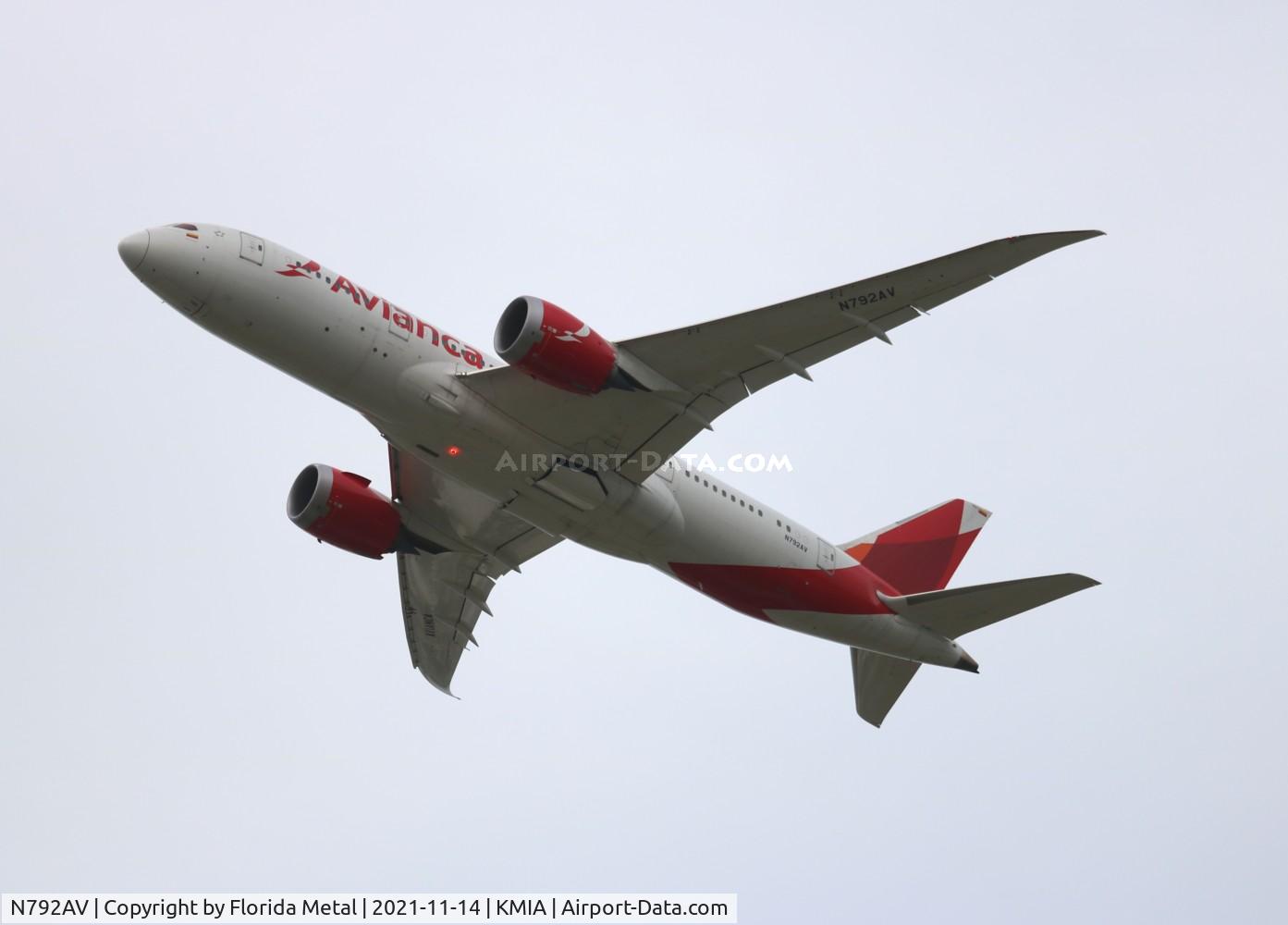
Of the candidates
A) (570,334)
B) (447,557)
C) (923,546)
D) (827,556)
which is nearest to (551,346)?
(570,334)

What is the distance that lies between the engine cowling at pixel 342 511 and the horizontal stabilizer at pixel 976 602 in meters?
12.0

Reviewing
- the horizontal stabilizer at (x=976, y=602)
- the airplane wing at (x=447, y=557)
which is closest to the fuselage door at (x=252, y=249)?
the airplane wing at (x=447, y=557)

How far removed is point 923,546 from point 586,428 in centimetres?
1149

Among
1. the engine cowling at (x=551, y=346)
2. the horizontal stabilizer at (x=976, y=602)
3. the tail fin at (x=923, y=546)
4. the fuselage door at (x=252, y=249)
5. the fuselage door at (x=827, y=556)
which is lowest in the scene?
the horizontal stabilizer at (x=976, y=602)

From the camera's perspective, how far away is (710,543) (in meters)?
30.9

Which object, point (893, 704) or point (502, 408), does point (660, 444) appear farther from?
point (893, 704)

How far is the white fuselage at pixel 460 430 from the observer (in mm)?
26641

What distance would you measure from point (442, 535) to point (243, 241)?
10.2m

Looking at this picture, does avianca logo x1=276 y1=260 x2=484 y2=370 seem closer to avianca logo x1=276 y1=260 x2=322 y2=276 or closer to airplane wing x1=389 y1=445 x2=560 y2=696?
avianca logo x1=276 y1=260 x2=322 y2=276

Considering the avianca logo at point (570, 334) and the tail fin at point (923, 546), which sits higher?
the avianca logo at point (570, 334)

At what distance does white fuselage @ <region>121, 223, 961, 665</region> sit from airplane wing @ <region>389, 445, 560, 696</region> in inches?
137

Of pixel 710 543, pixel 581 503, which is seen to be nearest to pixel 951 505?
pixel 710 543

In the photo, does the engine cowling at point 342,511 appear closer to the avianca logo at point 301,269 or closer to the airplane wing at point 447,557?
the airplane wing at point 447,557

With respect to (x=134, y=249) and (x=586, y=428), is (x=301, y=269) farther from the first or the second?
(x=586, y=428)
